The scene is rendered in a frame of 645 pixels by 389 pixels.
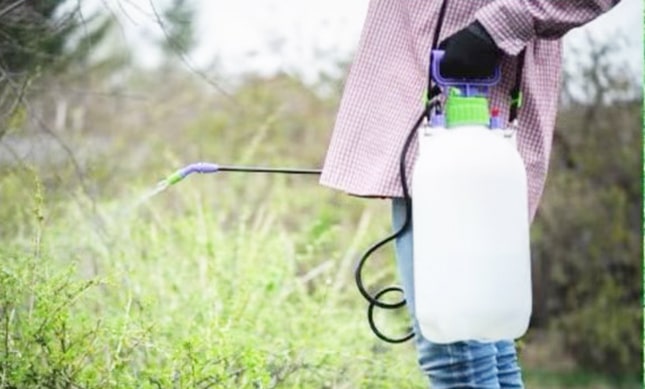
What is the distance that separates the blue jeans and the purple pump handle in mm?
248

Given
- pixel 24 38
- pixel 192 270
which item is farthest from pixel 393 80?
pixel 192 270

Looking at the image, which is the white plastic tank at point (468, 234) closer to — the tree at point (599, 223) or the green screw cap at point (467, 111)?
the green screw cap at point (467, 111)

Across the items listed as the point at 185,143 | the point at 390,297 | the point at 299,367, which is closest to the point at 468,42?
the point at 299,367

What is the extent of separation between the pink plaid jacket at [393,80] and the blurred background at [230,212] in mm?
657

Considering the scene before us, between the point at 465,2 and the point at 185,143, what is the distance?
7.29 m

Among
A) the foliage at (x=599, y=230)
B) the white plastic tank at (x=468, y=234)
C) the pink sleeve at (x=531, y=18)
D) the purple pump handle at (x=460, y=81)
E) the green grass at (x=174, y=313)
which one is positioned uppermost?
the pink sleeve at (x=531, y=18)

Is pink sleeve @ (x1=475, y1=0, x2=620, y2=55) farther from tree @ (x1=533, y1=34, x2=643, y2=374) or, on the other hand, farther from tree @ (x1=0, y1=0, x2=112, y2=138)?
tree @ (x1=533, y1=34, x2=643, y2=374)

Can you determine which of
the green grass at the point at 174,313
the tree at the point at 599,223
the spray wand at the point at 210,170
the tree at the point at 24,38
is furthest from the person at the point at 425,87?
the tree at the point at 599,223

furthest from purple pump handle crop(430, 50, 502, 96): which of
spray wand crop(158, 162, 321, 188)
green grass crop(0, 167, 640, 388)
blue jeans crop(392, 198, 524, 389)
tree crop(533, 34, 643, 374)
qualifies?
tree crop(533, 34, 643, 374)

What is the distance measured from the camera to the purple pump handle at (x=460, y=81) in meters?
2.40

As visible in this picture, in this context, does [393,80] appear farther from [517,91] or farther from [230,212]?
[230,212]

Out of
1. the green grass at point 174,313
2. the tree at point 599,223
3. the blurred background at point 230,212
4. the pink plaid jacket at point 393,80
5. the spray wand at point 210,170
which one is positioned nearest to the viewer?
the pink plaid jacket at point 393,80

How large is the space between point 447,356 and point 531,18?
668mm

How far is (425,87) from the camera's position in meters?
2.50
